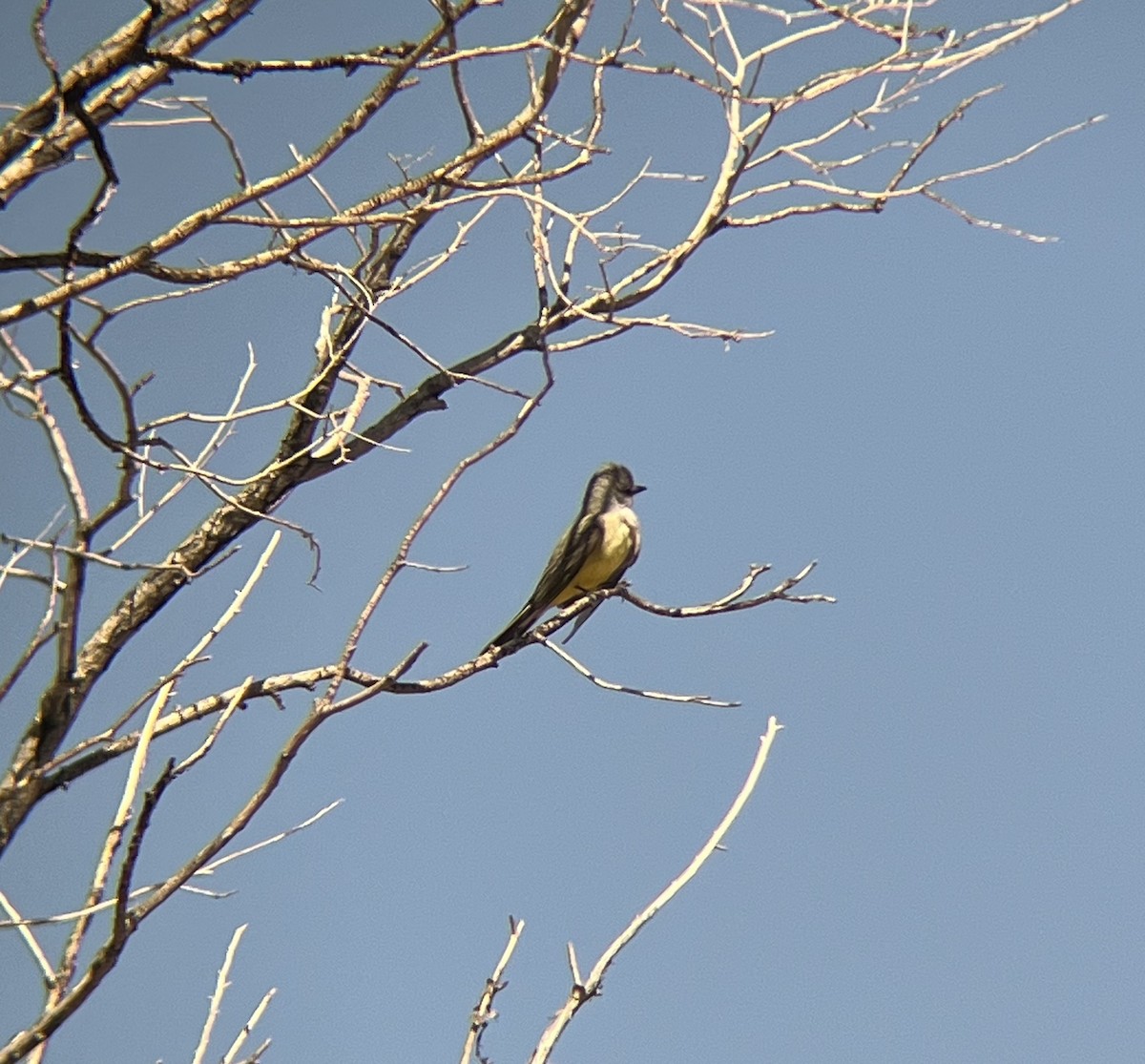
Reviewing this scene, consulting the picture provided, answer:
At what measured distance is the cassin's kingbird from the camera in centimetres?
690

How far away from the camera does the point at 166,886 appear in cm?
226

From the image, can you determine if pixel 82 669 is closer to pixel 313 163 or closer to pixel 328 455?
pixel 328 455

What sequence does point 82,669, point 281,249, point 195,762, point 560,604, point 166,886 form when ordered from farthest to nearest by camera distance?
point 560,604
point 82,669
point 281,249
point 195,762
point 166,886

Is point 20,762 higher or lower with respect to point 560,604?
lower

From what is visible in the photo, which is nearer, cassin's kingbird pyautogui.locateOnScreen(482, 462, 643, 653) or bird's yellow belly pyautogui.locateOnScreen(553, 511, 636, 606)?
cassin's kingbird pyautogui.locateOnScreen(482, 462, 643, 653)

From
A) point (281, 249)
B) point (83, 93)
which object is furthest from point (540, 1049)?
point (83, 93)

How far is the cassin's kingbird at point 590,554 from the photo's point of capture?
690cm

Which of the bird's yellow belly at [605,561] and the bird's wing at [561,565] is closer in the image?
the bird's wing at [561,565]

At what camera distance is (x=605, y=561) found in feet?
23.6

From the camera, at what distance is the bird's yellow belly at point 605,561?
714 centimetres

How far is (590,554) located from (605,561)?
0.09m

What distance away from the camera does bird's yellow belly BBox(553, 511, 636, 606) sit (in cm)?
714

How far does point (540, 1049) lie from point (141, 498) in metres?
1.68

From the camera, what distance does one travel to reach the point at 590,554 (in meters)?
7.15
